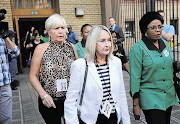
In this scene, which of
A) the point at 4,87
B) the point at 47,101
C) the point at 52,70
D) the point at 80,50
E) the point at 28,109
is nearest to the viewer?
the point at 47,101

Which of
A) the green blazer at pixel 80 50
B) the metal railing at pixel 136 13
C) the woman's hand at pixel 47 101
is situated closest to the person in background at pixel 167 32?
the metal railing at pixel 136 13

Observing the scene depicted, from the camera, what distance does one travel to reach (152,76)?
220 centimetres

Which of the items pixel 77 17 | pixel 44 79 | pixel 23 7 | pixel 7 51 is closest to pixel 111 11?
pixel 77 17

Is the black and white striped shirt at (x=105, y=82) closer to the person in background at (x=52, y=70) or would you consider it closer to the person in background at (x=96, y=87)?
the person in background at (x=96, y=87)

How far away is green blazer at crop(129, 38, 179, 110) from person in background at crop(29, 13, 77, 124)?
784 mm

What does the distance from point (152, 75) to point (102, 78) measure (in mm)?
648

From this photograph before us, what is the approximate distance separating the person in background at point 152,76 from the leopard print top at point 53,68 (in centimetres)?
78

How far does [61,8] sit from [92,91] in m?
8.20

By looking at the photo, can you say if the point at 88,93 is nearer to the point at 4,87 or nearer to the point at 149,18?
the point at 149,18

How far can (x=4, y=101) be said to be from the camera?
2869mm

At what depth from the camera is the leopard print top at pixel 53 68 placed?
2295 millimetres

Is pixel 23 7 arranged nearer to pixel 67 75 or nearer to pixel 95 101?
pixel 67 75

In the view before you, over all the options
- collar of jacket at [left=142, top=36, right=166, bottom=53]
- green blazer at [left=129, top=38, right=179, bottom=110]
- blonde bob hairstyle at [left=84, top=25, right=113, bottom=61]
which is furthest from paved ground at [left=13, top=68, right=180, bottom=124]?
blonde bob hairstyle at [left=84, top=25, right=113, bottom=61]

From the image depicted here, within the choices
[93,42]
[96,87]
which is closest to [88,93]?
[96,87]
